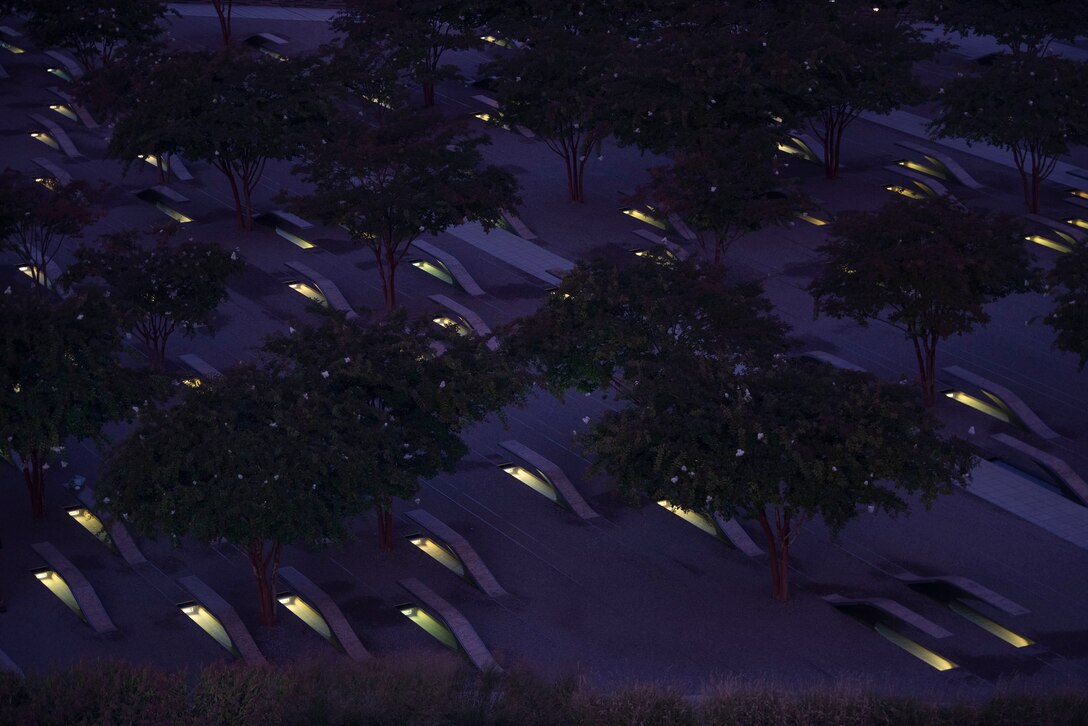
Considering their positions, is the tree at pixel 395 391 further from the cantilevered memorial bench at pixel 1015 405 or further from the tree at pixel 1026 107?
the tree at pixel 1026 107

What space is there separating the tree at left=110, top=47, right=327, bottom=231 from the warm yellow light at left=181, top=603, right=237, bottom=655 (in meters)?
16.8

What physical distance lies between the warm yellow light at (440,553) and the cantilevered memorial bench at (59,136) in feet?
81.3

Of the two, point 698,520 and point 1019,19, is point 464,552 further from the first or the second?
point 1019,19

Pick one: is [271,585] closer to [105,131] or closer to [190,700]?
[190,700]

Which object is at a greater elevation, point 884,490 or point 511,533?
point 884,490

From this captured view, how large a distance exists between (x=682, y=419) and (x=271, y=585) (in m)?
7.44

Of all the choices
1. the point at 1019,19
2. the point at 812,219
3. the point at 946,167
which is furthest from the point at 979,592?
the point at 1019,19

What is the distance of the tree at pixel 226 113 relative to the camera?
4316 centimetres

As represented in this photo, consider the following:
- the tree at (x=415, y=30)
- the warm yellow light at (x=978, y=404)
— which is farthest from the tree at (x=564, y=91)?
the warm yellow light at (x=978, y=404)

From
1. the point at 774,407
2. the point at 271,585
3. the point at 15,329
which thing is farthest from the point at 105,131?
the point at 774,407

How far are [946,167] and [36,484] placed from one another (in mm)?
28816

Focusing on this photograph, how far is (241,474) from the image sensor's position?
2700 cm

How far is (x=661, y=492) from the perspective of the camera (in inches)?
1085

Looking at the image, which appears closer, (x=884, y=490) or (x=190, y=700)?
(x=190, y=700)
